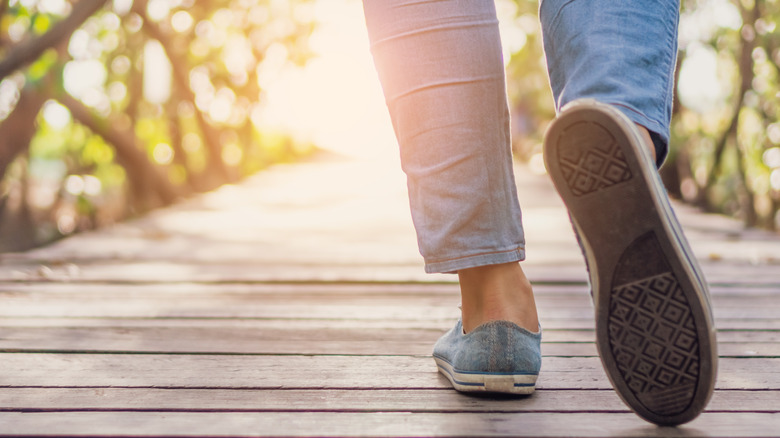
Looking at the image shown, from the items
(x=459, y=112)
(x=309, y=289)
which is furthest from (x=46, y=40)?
(x=459, y=112)

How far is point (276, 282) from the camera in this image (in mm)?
1774

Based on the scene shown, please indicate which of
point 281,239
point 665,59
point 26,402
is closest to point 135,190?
point 281,239

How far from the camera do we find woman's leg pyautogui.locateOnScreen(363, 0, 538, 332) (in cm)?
85

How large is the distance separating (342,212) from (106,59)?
2.44 metres

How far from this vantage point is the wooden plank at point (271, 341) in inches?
43.8

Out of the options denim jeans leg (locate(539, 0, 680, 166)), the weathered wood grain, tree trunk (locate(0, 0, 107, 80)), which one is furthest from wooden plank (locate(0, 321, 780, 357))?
tree trunk (locate(0, 0, 107, 80))

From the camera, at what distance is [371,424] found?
30.6 inches

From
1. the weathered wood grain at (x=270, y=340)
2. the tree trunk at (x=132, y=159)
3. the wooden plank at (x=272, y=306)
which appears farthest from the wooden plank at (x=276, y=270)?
the tree trunk at (x=132, y=159)

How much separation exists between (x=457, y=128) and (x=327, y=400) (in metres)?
0.38

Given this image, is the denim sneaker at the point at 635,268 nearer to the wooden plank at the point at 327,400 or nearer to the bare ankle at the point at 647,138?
the bare ankle at the point at 647,138

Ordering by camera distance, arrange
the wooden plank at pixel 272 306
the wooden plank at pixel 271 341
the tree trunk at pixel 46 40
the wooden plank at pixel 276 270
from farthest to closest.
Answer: the tree trunk at pixel 46 40
the wooden plank at pixel 276 270
the wooden plank at pixel 272 306
the wooden plank at pixel 271 341

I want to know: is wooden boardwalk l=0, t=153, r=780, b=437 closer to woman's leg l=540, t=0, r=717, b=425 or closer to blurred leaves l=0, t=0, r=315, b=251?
woman's leg l=540, t=0, r=717, b=425

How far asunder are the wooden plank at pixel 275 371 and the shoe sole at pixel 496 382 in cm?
5

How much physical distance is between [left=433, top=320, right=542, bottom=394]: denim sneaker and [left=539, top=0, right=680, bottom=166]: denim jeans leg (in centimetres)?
28
